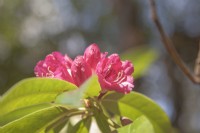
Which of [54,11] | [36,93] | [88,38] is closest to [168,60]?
[88,38]

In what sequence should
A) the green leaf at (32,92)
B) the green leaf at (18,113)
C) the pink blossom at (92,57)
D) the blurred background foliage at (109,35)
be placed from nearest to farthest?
the green leaf at (32,92)
the green leaf at (18,113)
the pink blossom at (92,57)
the blurred background foliage at (109,35)

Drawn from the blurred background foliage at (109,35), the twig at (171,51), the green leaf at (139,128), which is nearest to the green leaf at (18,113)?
the green leaf at (139,128)

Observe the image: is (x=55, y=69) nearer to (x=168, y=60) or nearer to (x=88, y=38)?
(x=168, y=60)

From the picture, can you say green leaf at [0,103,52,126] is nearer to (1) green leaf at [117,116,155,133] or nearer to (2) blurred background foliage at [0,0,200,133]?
(1) green leaf at [117,116,155,133]

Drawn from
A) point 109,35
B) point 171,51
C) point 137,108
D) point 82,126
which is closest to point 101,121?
point 82,126

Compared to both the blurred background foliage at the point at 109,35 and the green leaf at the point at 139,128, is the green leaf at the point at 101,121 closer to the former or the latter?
the green leaf at the point at 139,128

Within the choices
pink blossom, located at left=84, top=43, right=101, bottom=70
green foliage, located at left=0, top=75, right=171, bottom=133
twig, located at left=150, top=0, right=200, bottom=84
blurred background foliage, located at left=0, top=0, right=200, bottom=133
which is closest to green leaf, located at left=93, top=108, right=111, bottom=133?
green foliage, located at left=0, top=75, right=171, bottom=133

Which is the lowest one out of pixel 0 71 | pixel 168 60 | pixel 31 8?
pixel 168 60

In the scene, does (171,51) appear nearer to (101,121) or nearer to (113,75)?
(113,75)
